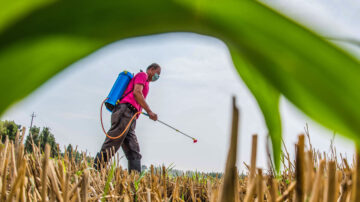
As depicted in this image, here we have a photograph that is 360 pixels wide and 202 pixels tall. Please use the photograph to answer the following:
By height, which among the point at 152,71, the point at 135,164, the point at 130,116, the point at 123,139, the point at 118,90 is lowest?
the point at 135,164

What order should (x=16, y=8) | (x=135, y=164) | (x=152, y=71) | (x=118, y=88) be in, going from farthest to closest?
(x=152, y=71)
(x=135, y=164)
(x=118, y=88)
(x=16, y=8)

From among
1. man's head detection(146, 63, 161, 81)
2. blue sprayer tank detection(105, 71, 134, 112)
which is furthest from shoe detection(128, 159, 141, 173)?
man's head detection(146, 63, 161, 81)

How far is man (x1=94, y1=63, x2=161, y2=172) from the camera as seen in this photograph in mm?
2412

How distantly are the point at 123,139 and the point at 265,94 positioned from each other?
2440 millimetres

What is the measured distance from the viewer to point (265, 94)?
0.17 metres

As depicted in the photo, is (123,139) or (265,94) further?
(123,139)

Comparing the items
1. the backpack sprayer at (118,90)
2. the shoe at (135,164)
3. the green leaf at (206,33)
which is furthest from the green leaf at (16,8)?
the shoe at (135,164)

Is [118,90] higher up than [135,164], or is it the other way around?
[118,90]

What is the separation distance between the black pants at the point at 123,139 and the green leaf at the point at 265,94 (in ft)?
7.44

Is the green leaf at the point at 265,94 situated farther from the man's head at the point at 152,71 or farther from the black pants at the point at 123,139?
the man's head at the point at 152,71

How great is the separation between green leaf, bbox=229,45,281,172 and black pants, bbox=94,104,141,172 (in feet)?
7.44

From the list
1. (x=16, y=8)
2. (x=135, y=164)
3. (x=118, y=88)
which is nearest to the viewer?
(x=16, y=8)

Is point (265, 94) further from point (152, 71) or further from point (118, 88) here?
point (152, 71)

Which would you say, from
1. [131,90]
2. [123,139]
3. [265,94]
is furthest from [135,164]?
[265,94]
